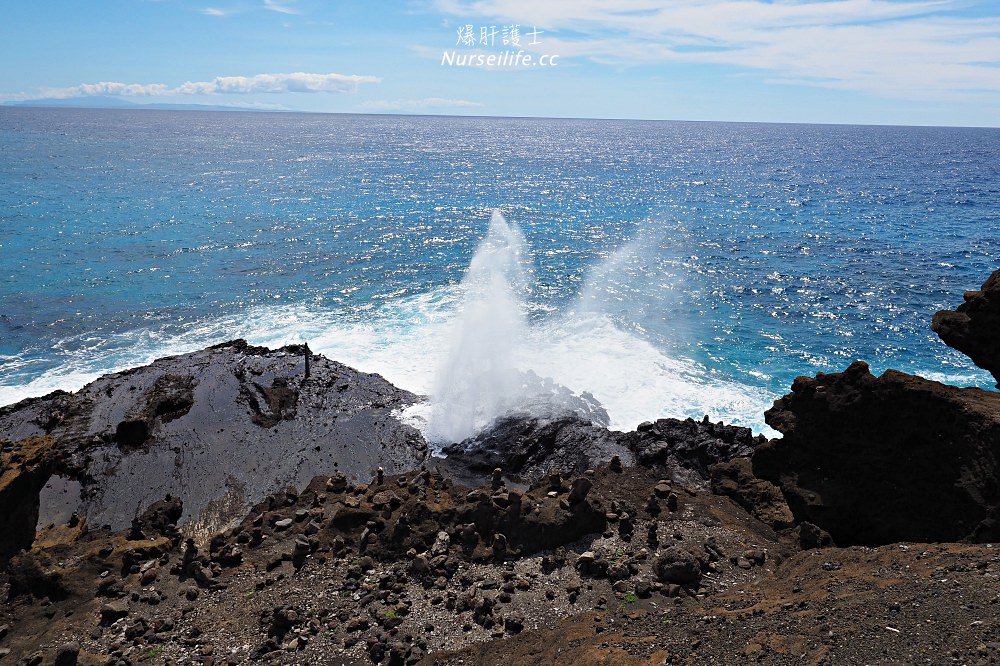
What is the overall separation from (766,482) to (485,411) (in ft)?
33.3

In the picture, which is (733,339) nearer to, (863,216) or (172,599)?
(172,599)

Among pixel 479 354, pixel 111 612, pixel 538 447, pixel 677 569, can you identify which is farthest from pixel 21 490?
pixel 479 354

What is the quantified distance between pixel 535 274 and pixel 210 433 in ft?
91.0

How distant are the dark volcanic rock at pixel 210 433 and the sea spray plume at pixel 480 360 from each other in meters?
1.55

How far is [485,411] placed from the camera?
77.8 feet

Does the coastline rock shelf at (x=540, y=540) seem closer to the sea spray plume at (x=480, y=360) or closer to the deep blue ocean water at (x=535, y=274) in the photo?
the sea spray plume at (x=480, y=360)

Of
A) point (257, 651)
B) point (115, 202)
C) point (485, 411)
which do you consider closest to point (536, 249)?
point (485, 411)

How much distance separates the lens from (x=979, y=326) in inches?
598

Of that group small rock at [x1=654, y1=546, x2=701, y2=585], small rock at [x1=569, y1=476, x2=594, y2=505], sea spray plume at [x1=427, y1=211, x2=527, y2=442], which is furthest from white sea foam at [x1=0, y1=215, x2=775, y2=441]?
small rock at [x1=654, y1=546, x2=701, y2=585]

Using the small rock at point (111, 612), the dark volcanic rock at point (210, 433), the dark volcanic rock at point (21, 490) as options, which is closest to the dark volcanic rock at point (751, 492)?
the dark volcanic rock at point (210, 433)

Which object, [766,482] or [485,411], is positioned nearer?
[766,482]

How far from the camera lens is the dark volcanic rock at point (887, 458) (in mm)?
13680

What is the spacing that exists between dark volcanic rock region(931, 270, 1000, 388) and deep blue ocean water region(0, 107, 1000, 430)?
34.3 feet

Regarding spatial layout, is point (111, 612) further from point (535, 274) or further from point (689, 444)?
point (535, 274)
